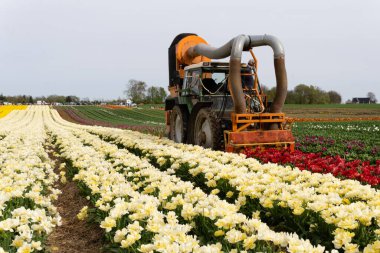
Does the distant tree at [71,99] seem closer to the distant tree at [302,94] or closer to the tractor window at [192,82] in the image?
the distant tree at [302,94]

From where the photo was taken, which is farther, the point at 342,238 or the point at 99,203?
the point at 99,203

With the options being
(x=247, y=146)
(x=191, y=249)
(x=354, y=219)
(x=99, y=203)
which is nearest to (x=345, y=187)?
(x=354, y=219)

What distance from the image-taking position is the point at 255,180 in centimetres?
593

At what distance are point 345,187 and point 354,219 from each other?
1364 mm

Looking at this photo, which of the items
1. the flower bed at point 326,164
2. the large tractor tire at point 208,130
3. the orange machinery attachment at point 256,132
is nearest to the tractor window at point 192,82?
the large tractor tire at point 208,130

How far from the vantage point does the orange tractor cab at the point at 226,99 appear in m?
10.1

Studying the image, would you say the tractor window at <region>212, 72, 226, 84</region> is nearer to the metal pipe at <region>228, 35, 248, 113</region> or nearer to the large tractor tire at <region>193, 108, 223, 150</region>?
the large tractor tire at <region>193, 108, 223, 150</region>

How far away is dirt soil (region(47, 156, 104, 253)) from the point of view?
5.31 metres

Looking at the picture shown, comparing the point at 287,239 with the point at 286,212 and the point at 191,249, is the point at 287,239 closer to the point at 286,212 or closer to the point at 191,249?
the point at 191,249

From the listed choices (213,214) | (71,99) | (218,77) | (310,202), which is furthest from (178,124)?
(71,99)

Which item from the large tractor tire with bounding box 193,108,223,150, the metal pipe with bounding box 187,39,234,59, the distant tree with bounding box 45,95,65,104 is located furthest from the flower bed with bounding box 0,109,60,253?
the distant tree with bounding box 45,95,65,104

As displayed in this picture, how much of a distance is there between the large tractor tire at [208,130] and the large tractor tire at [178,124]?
3.67 ft

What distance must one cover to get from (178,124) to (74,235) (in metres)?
8.61

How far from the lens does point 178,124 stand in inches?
559
